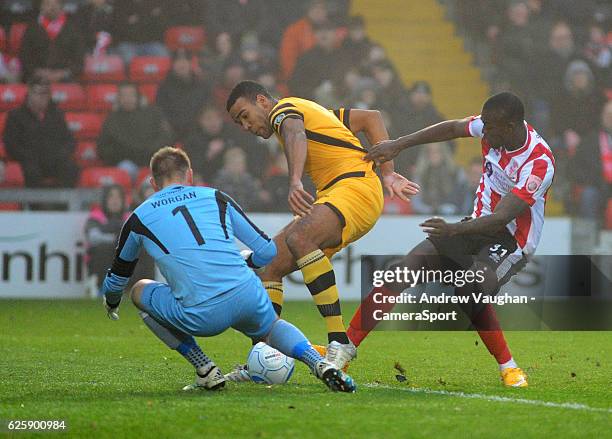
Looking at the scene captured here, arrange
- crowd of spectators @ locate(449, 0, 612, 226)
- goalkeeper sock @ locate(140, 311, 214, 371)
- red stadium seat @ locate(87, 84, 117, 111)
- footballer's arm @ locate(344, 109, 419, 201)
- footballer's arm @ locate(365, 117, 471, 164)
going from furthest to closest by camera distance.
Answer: red stadium seat @ locate(87, 84, 117, 111) < crowd of spectators @ locate(449, 0, 612, 226) < footballer's arm @ locate(344, 109, 419, 201) < footballer's arm @ locate(365, 117, 471, 164) < goalkeeper sock @ locate(140, 311, 214, 371)

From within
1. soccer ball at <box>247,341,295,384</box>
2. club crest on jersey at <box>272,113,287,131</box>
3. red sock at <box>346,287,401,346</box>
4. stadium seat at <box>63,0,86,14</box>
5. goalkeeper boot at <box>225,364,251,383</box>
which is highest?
stadium seat at <box>63,0,86,14</box>

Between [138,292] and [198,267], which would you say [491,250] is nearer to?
[198,267]

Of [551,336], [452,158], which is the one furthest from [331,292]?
[452,158]

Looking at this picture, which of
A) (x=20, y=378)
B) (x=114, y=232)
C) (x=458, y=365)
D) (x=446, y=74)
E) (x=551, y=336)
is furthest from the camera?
(x=446, y=74)

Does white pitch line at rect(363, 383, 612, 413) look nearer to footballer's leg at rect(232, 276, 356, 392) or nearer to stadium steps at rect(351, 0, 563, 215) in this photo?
footballer's leg at rect(232, 276, 356, 392)

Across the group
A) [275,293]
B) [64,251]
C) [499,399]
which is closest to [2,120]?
[64,251]

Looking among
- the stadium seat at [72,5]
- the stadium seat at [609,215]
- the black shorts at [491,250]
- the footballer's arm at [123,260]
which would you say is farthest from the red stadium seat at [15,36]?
the footballer's arm at [123,260]

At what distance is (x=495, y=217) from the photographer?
6449 millimetres

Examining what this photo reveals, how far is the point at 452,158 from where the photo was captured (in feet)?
50.8

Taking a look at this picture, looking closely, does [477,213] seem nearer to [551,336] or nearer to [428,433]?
[428,433]

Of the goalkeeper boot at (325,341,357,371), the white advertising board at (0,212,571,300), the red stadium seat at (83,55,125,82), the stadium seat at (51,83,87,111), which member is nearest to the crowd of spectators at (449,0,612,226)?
the white advertising board at (0,212,571,300)

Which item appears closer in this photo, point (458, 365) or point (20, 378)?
point (20, 378)

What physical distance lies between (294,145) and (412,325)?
4.40 meters

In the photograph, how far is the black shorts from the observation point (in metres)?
6.75
